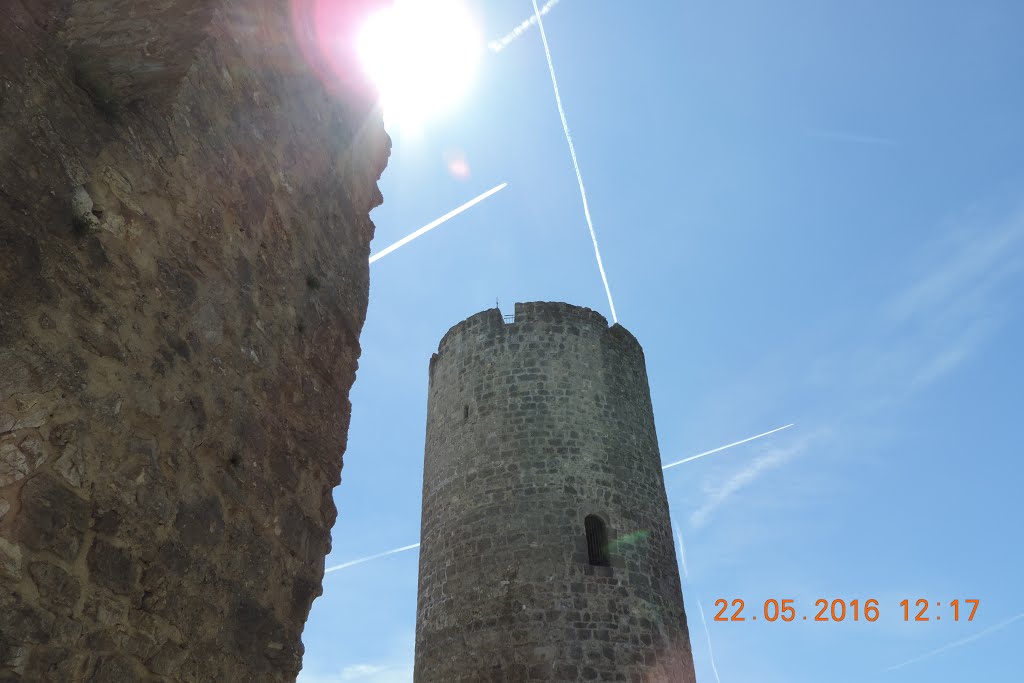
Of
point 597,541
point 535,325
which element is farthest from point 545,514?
point 535,325

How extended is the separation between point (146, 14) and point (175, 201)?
66cm

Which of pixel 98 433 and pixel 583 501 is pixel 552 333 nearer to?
pixel 583 501

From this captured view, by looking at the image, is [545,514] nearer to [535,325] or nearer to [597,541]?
[597,541]

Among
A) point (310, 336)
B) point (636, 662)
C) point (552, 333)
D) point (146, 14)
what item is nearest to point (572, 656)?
point (636, 662)

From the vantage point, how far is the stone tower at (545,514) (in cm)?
988

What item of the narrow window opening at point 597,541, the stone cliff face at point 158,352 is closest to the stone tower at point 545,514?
the narrow window opening at point 597,541

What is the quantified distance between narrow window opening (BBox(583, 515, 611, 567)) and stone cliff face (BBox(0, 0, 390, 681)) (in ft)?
26.0

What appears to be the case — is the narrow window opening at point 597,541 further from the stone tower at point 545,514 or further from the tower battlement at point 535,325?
the tower battlement at point 535,325

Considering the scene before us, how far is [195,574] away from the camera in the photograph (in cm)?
232

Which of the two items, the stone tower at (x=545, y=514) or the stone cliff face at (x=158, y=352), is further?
the stone tower at (x=545, y=514)

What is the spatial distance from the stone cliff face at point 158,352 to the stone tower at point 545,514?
738 cm

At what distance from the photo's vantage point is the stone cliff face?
1902mm

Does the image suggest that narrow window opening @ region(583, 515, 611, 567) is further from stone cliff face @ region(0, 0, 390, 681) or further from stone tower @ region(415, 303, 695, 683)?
stone cliff face @ region(0, 0, 390, 681)

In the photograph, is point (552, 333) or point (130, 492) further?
point (552, 333)
